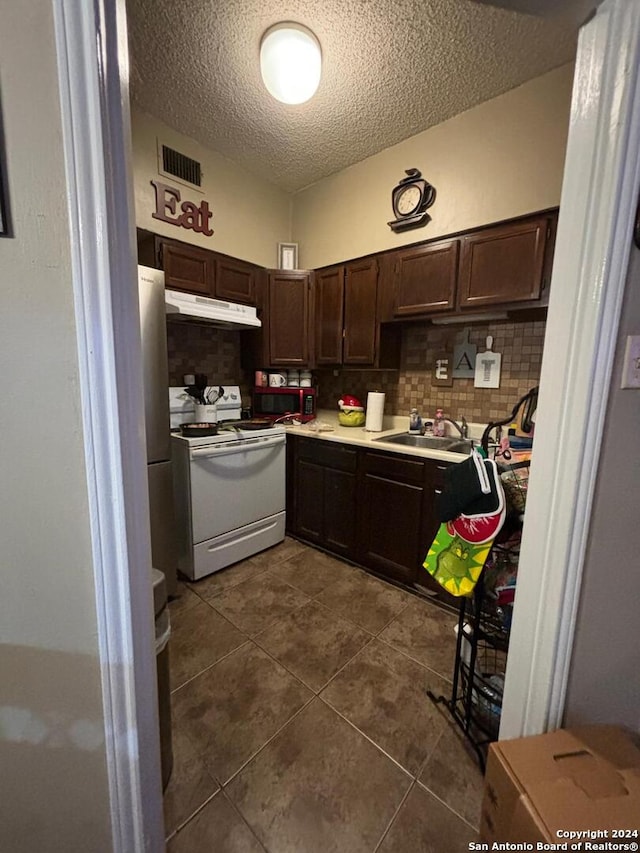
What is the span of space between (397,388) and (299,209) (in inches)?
69.9

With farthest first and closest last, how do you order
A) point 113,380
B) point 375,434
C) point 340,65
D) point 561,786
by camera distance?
1. point 375,434
2. point 340,65
3. point 561,786
4. point 113,380

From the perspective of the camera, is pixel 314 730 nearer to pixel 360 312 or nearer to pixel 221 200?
pixel 360 312

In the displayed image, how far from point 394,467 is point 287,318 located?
4.88 feet

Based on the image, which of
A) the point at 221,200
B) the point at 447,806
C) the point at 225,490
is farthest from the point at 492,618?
the point at 221,200

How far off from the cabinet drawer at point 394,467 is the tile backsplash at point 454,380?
2.21 feet

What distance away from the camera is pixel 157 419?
1762 mm

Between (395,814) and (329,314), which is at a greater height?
(329,314)

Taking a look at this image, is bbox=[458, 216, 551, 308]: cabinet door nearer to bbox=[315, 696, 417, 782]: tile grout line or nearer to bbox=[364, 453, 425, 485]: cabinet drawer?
bbox=[364, 453, 425, 485]: cabinet drawer

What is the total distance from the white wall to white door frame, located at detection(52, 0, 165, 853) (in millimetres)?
1013

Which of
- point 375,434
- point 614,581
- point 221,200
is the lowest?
point 614,581

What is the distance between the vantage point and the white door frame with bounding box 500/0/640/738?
2.34ft

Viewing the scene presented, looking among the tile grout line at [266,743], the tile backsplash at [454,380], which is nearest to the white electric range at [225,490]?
the tile backsplash at [454,380]

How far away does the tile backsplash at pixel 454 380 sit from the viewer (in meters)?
2.08

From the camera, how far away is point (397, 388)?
2.64 m
